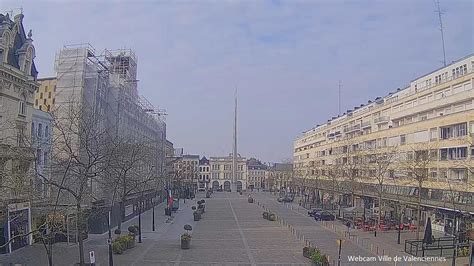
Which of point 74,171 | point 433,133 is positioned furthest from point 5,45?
point 433,133

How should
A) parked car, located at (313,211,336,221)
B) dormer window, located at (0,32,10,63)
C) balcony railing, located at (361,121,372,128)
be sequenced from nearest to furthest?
dormer window, located at (0,32,10,63)
parked car, located at (313,211,336,221)
balcony railing, located at (361,121,372,128)

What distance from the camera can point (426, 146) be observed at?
5369 centimetres

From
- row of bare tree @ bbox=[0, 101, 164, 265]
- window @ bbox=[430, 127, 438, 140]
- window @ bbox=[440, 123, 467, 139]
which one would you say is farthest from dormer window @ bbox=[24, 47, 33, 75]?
window @ bbox=[430, 127, 438, 140]

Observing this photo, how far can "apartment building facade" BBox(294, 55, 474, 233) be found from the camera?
46.4 metres

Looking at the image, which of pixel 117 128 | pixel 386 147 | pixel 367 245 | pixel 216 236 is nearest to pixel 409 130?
pixel 386 147

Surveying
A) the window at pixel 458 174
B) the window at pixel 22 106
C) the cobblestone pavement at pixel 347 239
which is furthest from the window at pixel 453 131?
the window at pixel 22 106

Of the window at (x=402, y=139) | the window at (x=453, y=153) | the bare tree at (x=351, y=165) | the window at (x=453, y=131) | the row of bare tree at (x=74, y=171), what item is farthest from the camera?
the bare tree at (x=351, y=165)

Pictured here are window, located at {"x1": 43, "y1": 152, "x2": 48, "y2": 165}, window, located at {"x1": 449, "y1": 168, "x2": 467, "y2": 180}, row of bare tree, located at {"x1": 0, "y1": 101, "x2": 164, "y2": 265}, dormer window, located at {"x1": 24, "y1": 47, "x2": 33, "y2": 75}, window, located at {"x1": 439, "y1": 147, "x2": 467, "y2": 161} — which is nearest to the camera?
row of bare tree, located at {"x1": 0, "y1": 101, "x2": 164, "y2": 265}

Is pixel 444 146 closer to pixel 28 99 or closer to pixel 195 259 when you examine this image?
pixel 195 259

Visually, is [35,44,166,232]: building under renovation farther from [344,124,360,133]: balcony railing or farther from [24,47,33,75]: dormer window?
[344,124,360,133]: balcony railing

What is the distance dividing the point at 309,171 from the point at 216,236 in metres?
78.0

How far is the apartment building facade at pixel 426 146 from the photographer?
46406 millimetres

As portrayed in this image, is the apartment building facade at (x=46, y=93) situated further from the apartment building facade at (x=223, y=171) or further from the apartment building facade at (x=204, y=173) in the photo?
the apartment building facade at (x=204, y=173)

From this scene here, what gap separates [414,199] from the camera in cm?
5212
